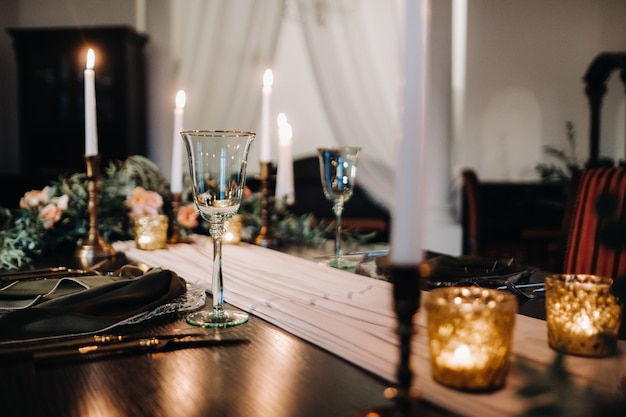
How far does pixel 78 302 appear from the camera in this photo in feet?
2.83

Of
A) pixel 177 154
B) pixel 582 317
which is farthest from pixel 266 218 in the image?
pixel 582 317

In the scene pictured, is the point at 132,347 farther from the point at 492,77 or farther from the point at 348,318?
the point at 492,77

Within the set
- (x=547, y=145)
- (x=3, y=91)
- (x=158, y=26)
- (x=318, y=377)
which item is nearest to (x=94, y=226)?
(x=318, y=377)

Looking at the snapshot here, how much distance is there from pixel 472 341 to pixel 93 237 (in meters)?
1.16

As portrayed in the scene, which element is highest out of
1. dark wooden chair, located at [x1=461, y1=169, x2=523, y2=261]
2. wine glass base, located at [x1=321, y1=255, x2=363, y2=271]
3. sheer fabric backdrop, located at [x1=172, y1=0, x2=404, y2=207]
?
sheer fabric backdrop, located at [x1=172, y1=0, x2=404, y2=207]

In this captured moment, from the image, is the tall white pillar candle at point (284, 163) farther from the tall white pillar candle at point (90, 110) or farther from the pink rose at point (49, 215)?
the pink rose at point (49, 215)

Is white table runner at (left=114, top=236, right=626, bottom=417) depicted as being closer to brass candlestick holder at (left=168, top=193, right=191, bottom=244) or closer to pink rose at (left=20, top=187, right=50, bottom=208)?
brass candlestick holder at (left=168, top=193, right=191, bottom=244)

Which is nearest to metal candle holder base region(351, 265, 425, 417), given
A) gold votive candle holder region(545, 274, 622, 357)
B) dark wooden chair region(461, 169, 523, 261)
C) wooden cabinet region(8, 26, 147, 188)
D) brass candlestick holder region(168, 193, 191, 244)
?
gold votive candle holder region(545, 274, 622, 357)

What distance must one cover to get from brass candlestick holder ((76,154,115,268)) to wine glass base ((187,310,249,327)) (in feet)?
2.14

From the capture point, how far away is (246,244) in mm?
1656

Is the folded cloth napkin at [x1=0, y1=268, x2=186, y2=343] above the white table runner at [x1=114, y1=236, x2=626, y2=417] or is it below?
above

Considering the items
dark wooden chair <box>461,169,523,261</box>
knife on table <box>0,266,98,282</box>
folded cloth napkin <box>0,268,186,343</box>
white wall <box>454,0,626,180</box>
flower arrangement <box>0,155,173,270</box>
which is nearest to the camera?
folded cloth napkin <box>0,268,186,343</box>

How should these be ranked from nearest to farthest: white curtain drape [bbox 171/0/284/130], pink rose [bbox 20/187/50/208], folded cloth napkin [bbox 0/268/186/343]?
folded cloth napkin [bbox 0/268/186/343]
pink rose [bbox 20/187/50/208]
white curtain drape [bbox 171/0/284/130]

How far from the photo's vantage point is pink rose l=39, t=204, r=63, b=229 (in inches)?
64.2
